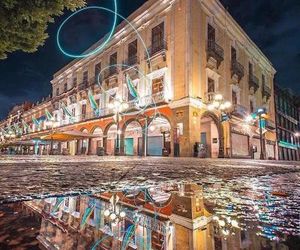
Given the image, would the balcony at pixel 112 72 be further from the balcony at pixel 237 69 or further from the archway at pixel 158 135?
the balcony at pixel 237 69

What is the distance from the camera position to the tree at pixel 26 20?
16.9 feet

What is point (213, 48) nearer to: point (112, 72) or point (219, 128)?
point (219, 128)

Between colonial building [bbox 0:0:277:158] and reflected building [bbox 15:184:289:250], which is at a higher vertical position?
colonial building [bbox 0:0:277:158]

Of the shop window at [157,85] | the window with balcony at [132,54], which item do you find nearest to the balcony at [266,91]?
the shop window at [157,85]

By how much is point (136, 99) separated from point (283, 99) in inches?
1075

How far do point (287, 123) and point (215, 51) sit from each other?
24.5 m

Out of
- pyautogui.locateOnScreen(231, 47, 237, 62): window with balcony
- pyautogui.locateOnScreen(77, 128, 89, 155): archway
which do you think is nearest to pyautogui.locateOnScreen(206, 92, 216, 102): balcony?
pyautogui.locateOnScreen(231, 47, 237, 62): window with balcony

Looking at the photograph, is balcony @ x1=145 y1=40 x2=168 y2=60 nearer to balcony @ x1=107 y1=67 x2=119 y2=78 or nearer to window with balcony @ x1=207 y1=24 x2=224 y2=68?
window with balcony @ x1=207 y1=24 x2=224 y2=68

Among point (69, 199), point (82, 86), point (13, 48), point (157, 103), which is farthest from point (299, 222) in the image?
point (82, 86)

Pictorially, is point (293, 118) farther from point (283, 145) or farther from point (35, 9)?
point (35, 9)

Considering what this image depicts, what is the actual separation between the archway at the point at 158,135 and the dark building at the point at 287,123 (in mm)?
19394

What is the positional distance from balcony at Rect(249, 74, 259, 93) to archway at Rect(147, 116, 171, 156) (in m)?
12.0

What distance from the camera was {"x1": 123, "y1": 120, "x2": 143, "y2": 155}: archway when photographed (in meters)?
23.5

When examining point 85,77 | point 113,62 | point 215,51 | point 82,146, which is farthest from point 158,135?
point 85,77
